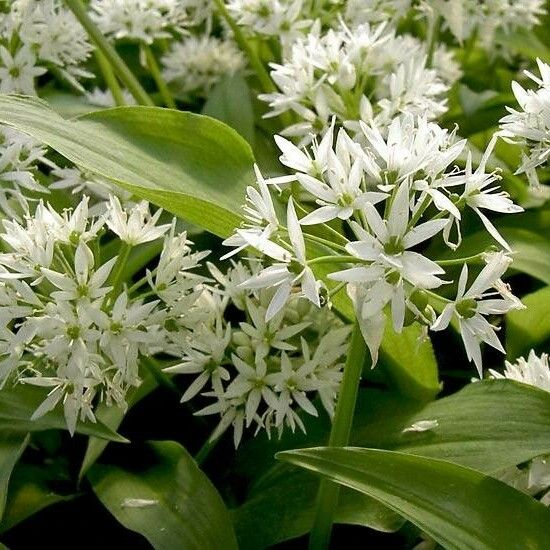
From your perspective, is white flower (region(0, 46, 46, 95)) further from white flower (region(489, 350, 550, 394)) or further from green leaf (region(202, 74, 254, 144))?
white flower (region(489, 350, 550, 394))

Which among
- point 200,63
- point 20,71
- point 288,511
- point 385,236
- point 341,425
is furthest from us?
point 200,63

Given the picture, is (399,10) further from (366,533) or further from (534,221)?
(366,533)

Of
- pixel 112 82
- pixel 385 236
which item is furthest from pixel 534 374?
pixel 112 82

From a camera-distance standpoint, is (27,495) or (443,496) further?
(27,495)

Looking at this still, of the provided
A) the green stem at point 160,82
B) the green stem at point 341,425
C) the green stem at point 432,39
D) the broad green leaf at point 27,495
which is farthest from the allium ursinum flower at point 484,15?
the broad green leaf at point 27,495

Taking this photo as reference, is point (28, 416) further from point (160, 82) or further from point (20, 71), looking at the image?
point (160, 82)

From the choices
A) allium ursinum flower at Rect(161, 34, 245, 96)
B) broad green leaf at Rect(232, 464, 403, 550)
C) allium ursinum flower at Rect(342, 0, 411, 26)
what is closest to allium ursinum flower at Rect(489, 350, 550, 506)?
broad green leaf at Rect(232, 464, 403, 550)
